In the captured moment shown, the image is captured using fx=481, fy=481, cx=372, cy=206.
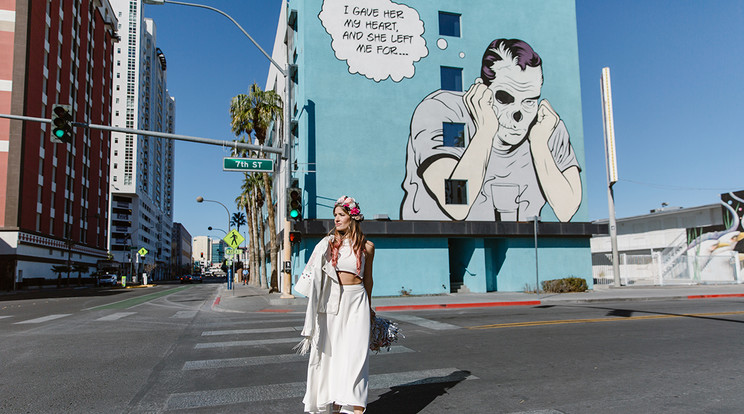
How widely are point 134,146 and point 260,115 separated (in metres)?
88.2

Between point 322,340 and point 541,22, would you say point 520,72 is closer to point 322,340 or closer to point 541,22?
point 541,22

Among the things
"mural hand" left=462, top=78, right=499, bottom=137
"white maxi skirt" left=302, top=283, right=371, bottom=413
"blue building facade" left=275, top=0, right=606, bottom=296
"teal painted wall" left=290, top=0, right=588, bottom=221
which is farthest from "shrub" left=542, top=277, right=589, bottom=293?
"white maxi skirt" left=302, top=283, right=371, bottom=413

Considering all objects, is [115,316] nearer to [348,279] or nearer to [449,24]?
[348,279]

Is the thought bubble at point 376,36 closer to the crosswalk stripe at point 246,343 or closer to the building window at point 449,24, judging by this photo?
the building window at point 449,24

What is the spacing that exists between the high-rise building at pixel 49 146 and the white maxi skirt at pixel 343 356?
46794 mm

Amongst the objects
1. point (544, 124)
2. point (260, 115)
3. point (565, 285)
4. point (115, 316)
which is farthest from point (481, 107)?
point (115, 316)

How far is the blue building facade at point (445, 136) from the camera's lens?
2188cm

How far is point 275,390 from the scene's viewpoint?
537 centimetres

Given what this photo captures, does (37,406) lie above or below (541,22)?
below

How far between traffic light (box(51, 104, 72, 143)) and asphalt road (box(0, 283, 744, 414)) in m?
5.48

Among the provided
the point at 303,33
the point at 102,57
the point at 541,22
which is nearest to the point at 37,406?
the point at 303,33

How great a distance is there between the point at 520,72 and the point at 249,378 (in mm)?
22935

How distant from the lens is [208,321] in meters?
12.5

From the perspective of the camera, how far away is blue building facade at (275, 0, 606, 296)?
Answer: 71.8ft
